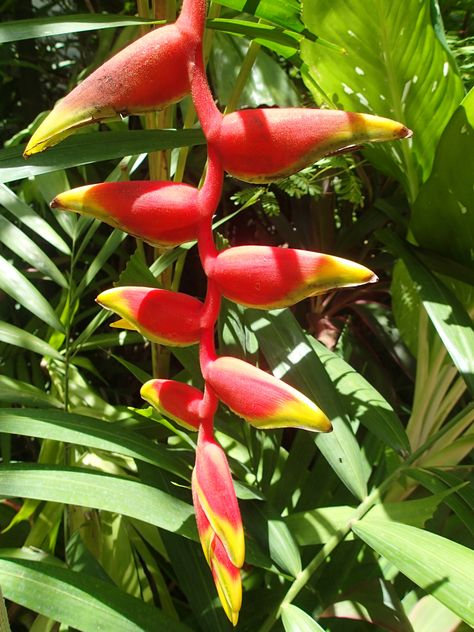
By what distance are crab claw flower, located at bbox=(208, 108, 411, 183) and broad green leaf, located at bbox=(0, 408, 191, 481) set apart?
0.90 ft

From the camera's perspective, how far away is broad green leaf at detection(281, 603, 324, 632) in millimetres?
390

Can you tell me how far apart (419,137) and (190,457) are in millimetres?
355

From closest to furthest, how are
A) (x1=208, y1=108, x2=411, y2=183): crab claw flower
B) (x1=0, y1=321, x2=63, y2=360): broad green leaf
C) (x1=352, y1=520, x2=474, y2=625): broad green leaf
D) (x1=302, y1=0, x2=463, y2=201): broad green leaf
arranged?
(x1=208, y1=108, x2=411, y2=183): crab claw flower → (x1=352, y1=520, x2=474, y2=625): broad green leaf → (x1=302, y1=0, x2=463, y2=201): broad green leaf → (x1=0, y1=321, x2=63, y2=360): broad green leaf

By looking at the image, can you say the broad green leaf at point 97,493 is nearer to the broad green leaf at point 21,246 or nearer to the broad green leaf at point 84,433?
the broad green leaf at point 84,433

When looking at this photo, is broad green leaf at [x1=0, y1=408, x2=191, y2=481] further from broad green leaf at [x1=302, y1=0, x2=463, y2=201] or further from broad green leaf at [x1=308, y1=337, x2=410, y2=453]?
broad green leaf at [x1=302, y1=0, x2=463, y2=201]

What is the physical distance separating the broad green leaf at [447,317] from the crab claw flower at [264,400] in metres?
0.28

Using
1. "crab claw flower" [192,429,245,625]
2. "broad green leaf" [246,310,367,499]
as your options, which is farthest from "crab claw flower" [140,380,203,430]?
"broad green leaf" [246,310,367,499]

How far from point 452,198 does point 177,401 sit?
1.13 ft

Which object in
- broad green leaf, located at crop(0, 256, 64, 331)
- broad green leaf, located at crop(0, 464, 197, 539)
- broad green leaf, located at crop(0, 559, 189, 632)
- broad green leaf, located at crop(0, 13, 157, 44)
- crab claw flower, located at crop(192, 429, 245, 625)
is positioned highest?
broad green leaf, located at crop(0, 13, 157, 44)

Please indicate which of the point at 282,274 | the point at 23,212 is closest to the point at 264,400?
the point at 282,274

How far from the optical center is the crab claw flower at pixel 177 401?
0.88ft

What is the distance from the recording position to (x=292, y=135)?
21cm

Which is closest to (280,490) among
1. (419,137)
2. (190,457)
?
(190,457)

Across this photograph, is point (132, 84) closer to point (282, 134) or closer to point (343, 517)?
point (282, 134)
